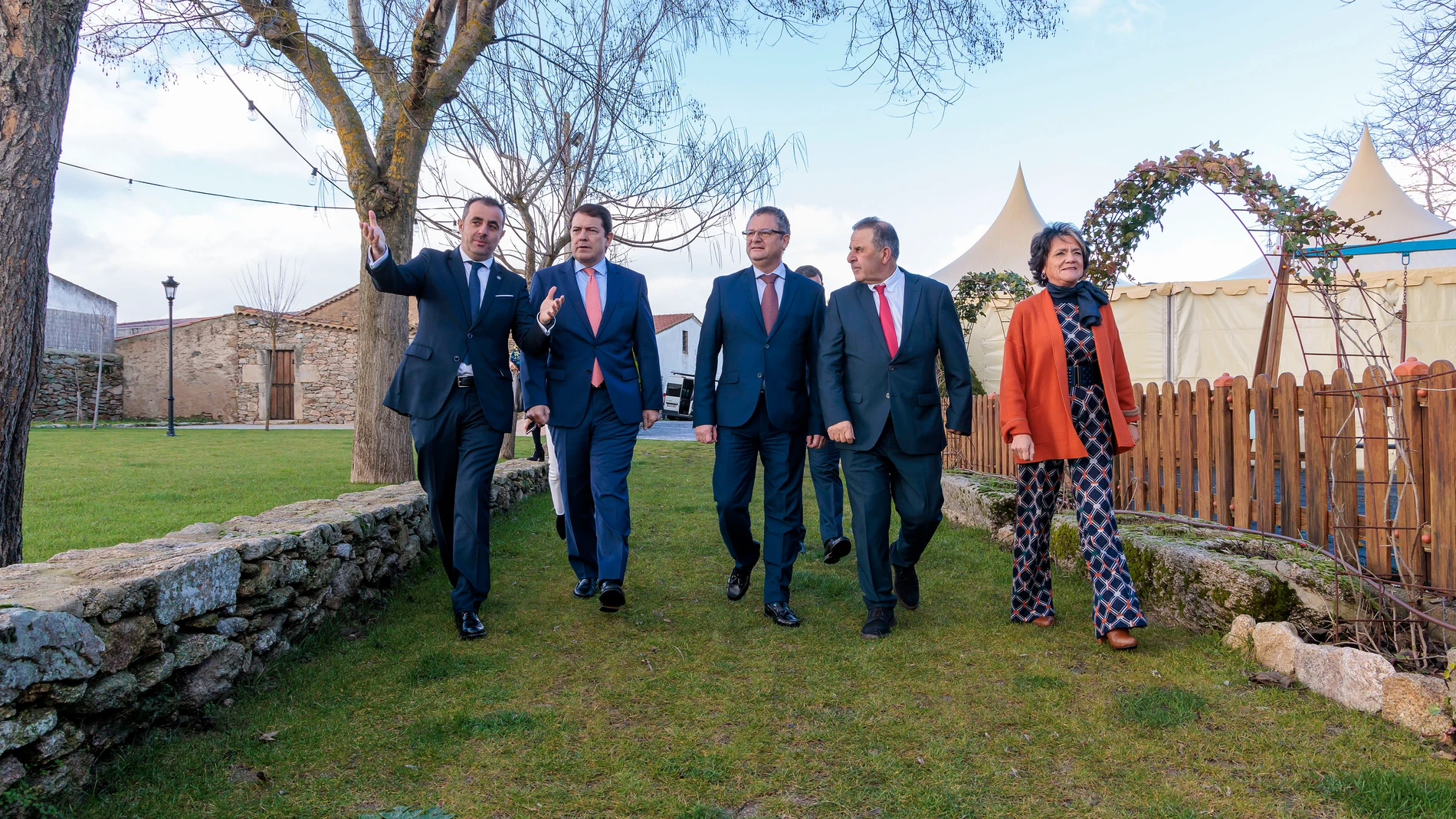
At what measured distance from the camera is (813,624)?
168 inches

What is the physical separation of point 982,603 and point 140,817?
370 centimetres

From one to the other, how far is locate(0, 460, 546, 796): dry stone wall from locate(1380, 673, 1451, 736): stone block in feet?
12.9

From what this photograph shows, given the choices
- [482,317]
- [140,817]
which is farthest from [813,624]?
[140,817]

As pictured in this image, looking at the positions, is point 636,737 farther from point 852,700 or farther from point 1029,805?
point 1029,805

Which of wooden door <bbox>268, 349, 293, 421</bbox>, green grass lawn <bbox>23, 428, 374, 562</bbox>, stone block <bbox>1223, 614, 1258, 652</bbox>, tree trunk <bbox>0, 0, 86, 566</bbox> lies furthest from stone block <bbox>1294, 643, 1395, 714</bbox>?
wooden door <bbox>268, 349, 293, 421</bbox>

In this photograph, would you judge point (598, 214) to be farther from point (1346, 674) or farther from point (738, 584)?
point (1346, 674)

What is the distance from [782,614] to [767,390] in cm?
109

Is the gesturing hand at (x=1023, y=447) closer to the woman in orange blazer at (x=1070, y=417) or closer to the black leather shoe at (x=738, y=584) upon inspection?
the woman in orange blazer at (x=1070, y=417)

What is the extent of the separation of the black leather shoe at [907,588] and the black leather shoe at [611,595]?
139cm

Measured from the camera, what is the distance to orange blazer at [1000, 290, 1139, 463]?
386cm

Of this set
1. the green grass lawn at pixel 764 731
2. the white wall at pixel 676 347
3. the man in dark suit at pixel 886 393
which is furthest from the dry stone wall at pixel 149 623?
the white wall at pixel 676 347

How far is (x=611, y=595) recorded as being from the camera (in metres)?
4.20

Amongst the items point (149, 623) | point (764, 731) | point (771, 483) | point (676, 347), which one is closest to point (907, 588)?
point (771, 483)

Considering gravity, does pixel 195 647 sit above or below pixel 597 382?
below
